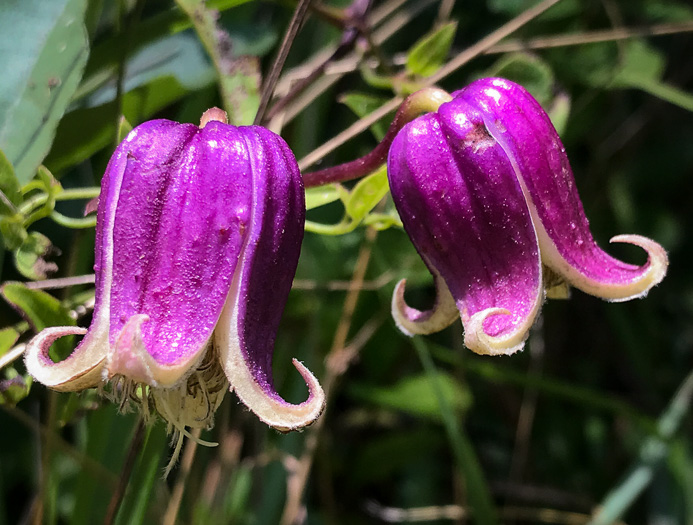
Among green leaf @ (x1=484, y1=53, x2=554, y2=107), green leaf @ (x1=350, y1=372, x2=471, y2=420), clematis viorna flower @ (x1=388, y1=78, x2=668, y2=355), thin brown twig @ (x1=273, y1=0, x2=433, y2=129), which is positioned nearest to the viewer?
clematis viorna flower @ (x1=388, y1=78, x2=668, y2=355)

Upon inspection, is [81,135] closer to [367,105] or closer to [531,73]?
[367,105]

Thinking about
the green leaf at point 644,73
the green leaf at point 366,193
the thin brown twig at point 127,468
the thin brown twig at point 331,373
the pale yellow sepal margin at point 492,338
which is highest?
the green leaf at point 366,193

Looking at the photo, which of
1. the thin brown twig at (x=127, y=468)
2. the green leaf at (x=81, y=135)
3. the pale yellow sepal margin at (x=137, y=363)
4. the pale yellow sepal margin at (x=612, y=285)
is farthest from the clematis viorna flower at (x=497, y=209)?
the green leaf at (x=81, y=135)

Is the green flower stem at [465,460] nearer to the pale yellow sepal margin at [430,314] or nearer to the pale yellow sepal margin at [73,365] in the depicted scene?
the pale yellow sepal margin at [430,314]

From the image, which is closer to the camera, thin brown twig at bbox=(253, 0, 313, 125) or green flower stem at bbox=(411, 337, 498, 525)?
thin brown twig at bbox=(253, 0, 313, 125)

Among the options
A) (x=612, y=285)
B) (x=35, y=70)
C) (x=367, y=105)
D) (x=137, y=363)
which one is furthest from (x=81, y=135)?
(x=612, y=285)

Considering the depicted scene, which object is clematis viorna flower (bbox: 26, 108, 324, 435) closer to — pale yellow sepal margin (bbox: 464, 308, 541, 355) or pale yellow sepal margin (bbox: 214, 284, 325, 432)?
pale yellow sepal margin (bbox: 214, 284, 325, 432)

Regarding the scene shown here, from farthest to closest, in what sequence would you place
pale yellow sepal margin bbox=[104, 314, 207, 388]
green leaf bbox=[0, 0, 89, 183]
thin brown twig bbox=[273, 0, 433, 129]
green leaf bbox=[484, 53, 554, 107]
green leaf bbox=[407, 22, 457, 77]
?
thin brown twig bbox=[273, 0, 433, 129]
green leaf bbox=[484, 53, 554, 107]
green leaf bbox=[407, 22, 457, 77]
green leaf bbox=[0, 0, 89, 183]
pale yellow sepal margin bbox=[104, 314, 207, 388]

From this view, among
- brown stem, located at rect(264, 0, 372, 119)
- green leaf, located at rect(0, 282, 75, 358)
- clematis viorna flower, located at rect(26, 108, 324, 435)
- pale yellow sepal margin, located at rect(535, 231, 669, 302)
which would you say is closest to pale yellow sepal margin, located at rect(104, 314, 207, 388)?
clematis viorna flower, located at rect(26, 108, 324, 435)
